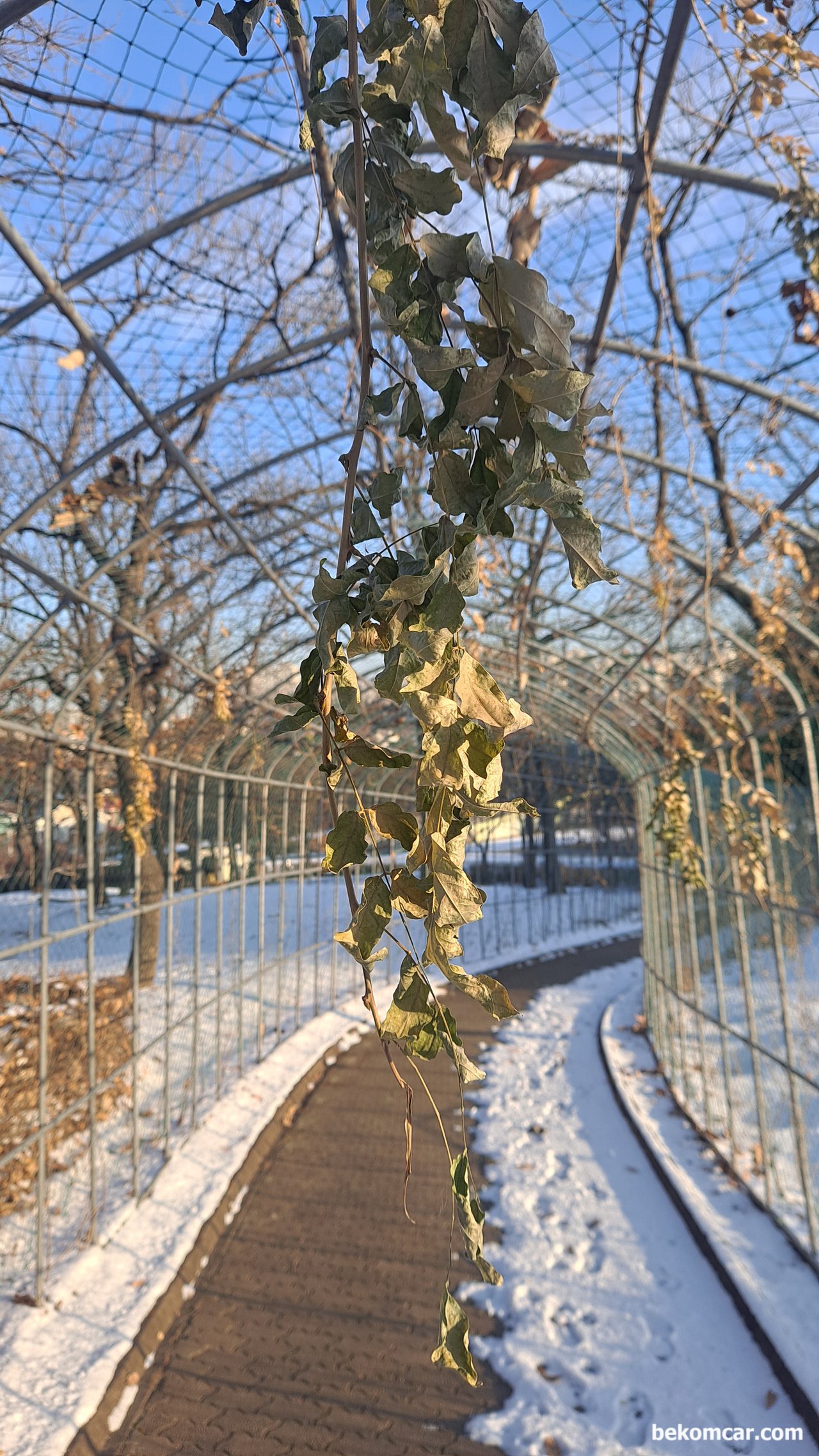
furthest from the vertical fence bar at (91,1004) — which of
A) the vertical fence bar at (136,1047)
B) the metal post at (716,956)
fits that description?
the metal post at (716,956)

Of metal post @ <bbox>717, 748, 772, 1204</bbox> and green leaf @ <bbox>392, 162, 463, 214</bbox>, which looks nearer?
green leaf @ <bbox>392, 162, 463, 214</bbox>

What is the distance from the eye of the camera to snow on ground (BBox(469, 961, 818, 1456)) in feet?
10.7

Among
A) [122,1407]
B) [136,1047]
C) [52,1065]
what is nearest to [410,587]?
[122,1407]

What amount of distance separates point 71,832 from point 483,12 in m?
8.92

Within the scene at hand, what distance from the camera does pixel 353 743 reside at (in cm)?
82

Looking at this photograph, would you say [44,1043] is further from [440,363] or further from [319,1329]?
[440,363]

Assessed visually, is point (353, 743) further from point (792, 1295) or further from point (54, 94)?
point (792, 1295)

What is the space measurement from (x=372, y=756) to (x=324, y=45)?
0.64 m

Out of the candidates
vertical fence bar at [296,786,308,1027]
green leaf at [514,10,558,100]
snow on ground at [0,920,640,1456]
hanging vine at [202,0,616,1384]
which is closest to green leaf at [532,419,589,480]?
hanging vine at [202,0,616,1384]

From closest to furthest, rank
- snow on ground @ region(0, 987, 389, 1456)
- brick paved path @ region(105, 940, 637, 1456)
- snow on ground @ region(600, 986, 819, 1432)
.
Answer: snow on ground @ region(0, 987, 389, 1456) < brick paved path @ region(105, 940, 637, 1456) < snow on ground @ region(600, 986, 819, 1432)

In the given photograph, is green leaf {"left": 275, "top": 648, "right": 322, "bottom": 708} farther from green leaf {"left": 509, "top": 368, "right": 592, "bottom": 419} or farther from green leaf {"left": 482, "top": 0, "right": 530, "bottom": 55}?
green leaf {"left": 482, "top": 0, "right": 530, "bottom": 55}

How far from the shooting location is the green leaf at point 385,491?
0.77 m

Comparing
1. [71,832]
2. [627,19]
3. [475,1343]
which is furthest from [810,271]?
[71,832]

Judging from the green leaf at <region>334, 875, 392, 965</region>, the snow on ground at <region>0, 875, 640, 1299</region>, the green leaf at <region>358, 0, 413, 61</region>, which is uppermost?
the green leaf at <region>358, 0, 413, 61</region>
